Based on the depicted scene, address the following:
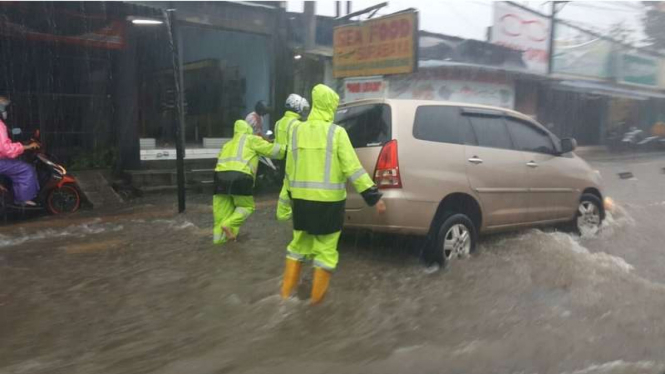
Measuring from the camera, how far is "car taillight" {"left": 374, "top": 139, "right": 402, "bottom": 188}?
505cm

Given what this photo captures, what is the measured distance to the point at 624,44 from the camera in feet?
72.9

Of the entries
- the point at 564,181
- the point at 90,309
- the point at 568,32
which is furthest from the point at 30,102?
the point at 568,32

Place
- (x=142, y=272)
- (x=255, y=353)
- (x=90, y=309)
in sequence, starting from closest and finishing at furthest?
(x=255, y=353)
(x=90, y=309)
(x=142, y=272)

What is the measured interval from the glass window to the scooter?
18.4ft

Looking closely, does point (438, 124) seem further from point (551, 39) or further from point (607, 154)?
point (607, 154)

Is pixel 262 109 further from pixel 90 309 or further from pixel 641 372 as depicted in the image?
pixel 641 372

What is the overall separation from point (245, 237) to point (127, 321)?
2.75 m

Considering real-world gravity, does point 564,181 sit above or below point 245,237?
above

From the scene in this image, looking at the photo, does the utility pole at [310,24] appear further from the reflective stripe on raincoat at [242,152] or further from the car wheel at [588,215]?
the car wheel at [588,215]

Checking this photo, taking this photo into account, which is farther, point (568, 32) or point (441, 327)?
point (568, 32)

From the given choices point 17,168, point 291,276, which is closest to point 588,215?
point 291,276

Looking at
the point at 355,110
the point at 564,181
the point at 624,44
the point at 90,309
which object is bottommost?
the point at 90,309

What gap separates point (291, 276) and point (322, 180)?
2.83 ft

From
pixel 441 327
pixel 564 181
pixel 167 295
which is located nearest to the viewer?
pixel 441 327
